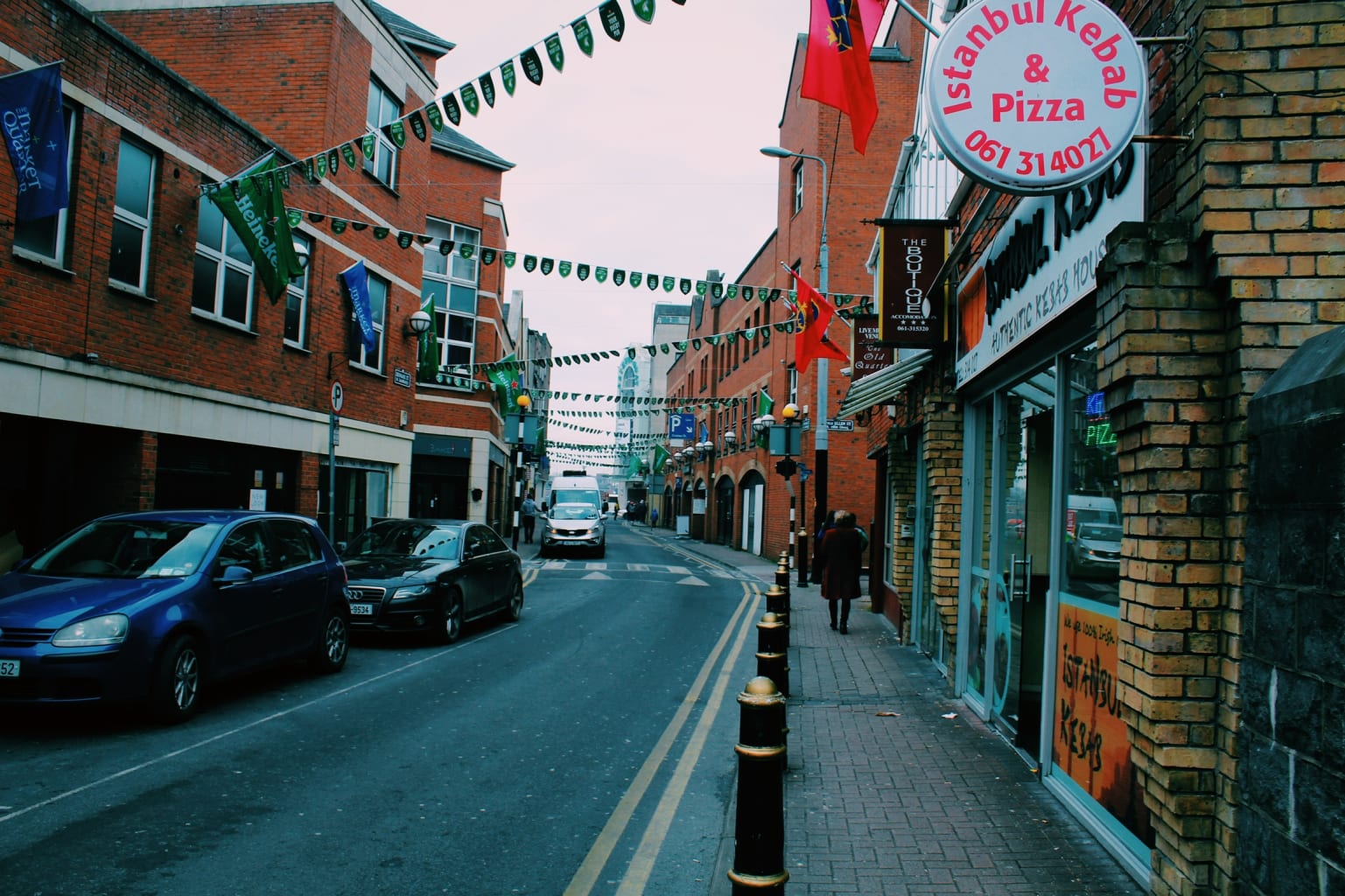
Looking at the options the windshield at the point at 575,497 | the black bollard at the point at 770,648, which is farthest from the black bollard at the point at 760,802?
the windshield at the point at 575,497

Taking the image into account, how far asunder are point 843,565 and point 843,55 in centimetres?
802

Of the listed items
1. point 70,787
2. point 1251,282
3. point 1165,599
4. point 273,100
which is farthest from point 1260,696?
point 273,100

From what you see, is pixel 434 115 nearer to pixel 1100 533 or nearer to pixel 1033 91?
pixel 1033 91

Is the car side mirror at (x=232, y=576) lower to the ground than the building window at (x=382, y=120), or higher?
lower

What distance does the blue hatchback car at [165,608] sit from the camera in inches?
255

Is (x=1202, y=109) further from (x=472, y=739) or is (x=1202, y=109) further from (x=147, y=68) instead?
(x=147, y=68)

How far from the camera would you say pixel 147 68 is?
40.2 feet

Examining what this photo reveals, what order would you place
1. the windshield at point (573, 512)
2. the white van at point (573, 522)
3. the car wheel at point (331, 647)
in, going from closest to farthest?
1. the car wheel at point (331, 647)
2. the white van at point (573, 522)
3. the windshield at point (573, 512)

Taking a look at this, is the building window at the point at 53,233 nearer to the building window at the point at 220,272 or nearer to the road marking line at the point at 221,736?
the building window at the point at 220,272

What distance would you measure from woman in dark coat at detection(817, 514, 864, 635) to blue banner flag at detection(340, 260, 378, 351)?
31.5 ft

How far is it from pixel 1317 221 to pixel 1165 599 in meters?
1.57

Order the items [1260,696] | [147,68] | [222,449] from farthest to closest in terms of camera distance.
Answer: [222,449] → [147,68] → [1260,696]

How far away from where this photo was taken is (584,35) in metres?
8.56

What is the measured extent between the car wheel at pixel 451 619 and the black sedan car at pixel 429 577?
1 cm
